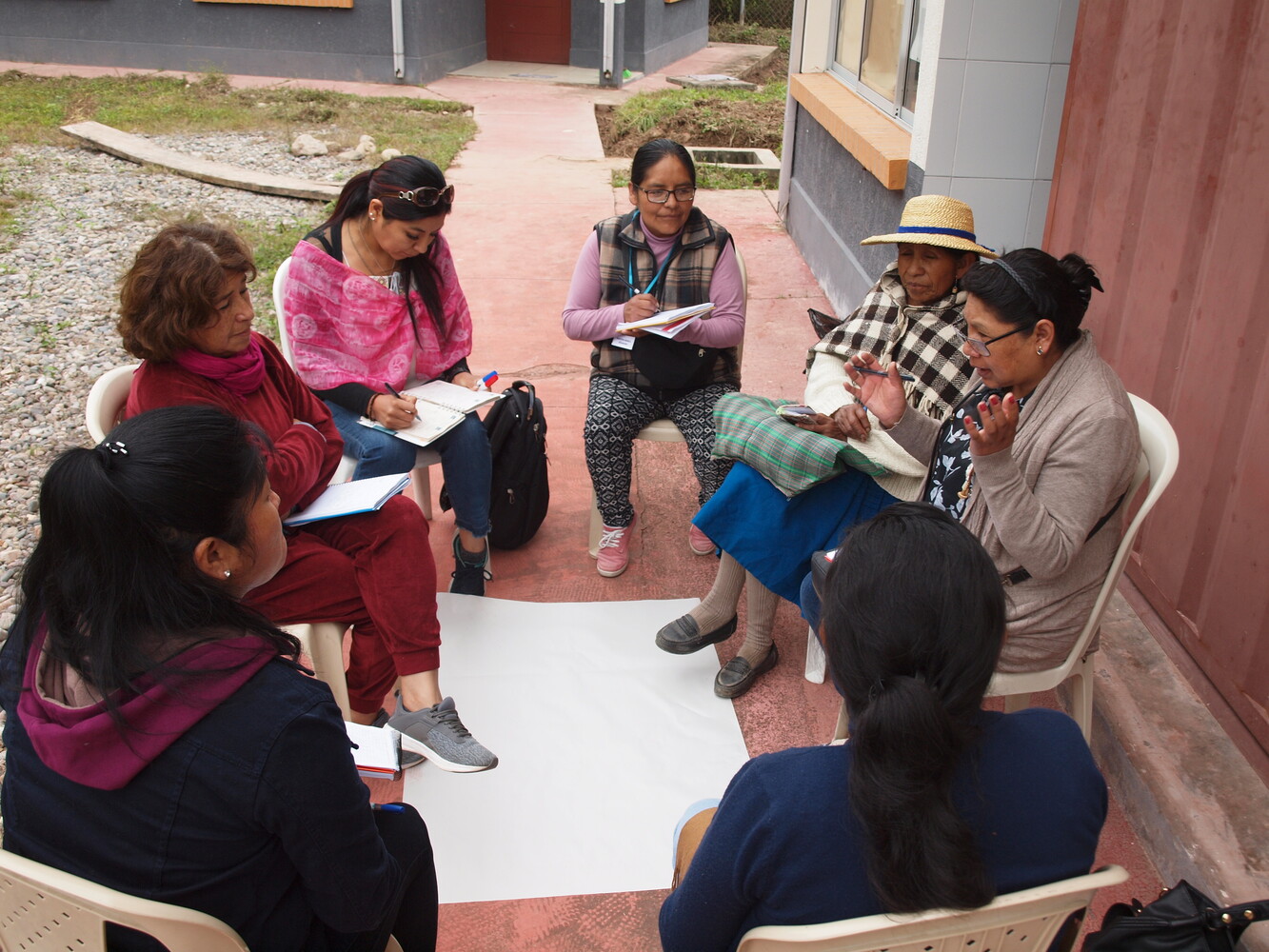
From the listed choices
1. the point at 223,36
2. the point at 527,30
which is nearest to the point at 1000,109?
the point at 223,36

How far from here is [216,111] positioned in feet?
35.6

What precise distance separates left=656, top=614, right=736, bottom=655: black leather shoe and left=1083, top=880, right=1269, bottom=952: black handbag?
1500 millimetres

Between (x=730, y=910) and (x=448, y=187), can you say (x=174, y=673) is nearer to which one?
(x=730, y=910)

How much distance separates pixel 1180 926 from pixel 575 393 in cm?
371

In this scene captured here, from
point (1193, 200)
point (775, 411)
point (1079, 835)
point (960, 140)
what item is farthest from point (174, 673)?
point (960, 140)

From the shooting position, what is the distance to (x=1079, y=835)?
129 centimetres

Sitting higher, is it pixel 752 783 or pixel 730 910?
pixel 752 783

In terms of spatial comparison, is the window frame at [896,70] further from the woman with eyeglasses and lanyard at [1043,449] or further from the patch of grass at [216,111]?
the patch of grass at [216,111]

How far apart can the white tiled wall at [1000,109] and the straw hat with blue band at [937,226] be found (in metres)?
1.07

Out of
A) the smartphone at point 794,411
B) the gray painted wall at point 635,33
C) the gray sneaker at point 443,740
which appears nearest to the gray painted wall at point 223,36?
the gray painted wall at point 635,33

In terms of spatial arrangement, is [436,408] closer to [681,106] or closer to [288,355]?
[288,355]

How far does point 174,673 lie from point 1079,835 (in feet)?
3.89

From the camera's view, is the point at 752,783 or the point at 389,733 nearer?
the point at 752,783

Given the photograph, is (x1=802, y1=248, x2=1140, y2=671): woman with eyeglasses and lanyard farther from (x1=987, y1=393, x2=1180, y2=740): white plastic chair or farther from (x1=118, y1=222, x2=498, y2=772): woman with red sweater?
(x1=118, y1=222, x2=498, y2=772): woman with red sweater
